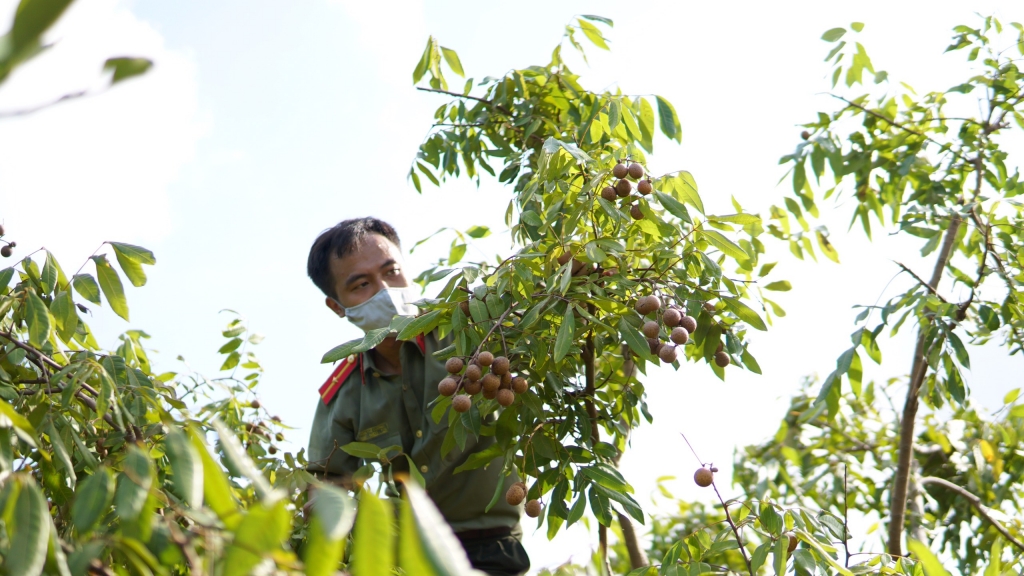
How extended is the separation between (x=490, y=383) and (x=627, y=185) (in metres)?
0.49

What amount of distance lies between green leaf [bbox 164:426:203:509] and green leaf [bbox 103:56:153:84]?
0.30m

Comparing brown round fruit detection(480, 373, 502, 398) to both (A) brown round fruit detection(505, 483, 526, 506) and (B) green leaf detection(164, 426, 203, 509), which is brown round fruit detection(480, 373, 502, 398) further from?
(B) green leaf detection(164, 426, 203, 509)

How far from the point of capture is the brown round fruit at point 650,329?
1.79m

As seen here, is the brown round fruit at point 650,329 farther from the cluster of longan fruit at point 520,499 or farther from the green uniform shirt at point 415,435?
the green uniform shirt at point 415,435

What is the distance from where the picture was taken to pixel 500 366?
177 cm

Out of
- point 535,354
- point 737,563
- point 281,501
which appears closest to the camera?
point 281,501

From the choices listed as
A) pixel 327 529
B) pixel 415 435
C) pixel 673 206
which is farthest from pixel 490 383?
pixel 327 529

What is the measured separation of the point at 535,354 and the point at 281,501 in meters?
1.14

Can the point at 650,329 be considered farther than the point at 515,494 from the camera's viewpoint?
No

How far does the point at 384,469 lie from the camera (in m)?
2.40

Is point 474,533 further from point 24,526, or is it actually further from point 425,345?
point 24,526

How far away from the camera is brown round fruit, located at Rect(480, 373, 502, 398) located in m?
1.75

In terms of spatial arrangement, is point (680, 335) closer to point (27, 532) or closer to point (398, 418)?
point (398, 418)


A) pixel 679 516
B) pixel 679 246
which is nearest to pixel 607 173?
pixel 679 246
